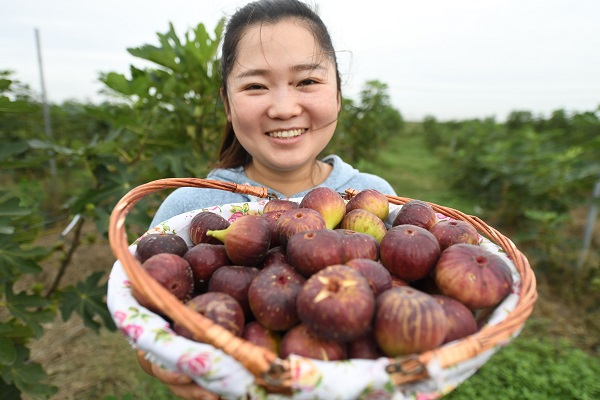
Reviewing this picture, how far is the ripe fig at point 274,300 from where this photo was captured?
0.96 metres

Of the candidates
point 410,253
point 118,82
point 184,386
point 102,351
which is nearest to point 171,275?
point 184,386

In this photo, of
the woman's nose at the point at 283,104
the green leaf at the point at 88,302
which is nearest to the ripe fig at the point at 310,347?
the woman's nose at the point at 283,104

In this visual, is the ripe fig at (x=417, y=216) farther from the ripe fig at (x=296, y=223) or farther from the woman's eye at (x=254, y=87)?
the woman's eye at (x=254, y=87)

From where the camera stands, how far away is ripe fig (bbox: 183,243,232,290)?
117 cm

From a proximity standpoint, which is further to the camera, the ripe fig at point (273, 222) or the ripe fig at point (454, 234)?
the ripe fig at point (273, 222)

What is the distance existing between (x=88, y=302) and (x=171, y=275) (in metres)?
1.56

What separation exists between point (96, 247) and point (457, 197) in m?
6.93

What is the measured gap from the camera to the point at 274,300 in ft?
3.15

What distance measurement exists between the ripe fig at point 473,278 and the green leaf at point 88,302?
195cm

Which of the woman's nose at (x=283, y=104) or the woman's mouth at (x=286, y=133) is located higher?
the woman's nose at (x=283, y=104)

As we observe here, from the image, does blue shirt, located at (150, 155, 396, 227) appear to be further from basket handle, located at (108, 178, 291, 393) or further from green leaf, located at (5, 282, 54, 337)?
basket handle, located at (108, 178, 291, 393)

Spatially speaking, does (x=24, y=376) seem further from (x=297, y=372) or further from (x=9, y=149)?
(x=297, y=372)

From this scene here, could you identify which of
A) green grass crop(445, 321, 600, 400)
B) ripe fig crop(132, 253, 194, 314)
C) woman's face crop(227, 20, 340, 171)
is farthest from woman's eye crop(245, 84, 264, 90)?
green grass crop(445, 321, 600, 400)

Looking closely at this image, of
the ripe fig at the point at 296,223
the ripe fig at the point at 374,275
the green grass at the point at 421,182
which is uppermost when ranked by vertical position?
the ripe fig at the point at 296,223
